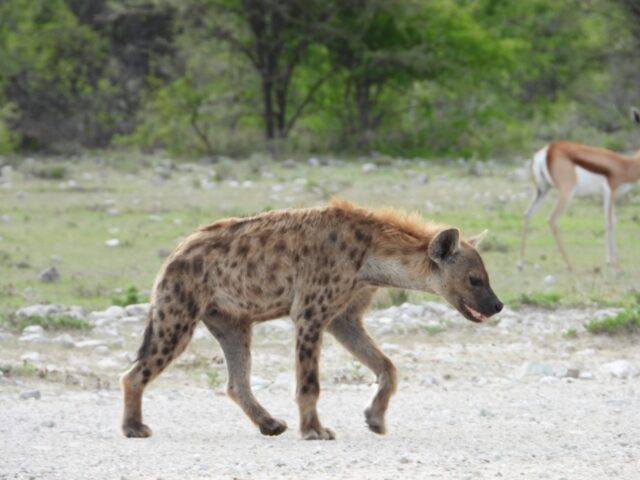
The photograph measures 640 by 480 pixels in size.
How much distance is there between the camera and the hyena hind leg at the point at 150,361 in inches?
269

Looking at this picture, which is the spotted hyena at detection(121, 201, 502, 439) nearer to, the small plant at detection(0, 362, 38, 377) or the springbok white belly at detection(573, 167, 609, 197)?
the small plant at detection(0, 362, 38, 377)

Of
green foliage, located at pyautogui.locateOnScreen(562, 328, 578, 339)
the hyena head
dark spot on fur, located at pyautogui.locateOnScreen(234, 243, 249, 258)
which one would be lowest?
green foliage, located at pyautogui.locateOnScreen(562, 328, 578, 339)

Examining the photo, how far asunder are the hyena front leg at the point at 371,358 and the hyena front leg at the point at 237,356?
47 centimetres

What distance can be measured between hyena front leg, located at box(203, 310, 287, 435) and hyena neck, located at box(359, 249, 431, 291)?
681 millimetres

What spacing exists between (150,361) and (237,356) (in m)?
0.49

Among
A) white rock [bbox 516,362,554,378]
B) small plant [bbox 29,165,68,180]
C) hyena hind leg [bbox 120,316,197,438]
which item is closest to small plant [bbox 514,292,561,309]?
white rock [bbox 516,362,554,378]

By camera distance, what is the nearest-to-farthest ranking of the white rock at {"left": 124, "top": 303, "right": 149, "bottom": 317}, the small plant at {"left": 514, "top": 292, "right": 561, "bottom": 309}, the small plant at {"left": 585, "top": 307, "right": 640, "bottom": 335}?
the small plant at {"left": 585, "top": 307, "right": 640, "bottom": 335} < the white rock at {"left": 124, "top": 303, "right": 149, "bottom": 317} < the small plant at {"left": 514, "top": 292, "right": 561, "bottom": 309}

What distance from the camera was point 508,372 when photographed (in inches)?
367

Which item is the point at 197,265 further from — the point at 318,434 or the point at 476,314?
the point at 476,314

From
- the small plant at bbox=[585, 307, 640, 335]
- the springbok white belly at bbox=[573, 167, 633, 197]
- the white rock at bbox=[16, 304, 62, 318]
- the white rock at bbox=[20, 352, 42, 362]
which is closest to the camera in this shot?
the white rock at bbox=[20, 352, 42, 362]

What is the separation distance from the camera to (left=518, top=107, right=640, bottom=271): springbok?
612 inches

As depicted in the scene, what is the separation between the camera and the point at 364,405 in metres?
8.07

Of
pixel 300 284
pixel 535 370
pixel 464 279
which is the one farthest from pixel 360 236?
pixel 535 370

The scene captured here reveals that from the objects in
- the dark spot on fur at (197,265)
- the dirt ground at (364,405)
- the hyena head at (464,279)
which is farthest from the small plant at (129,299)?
the hyena head at (464,279)
